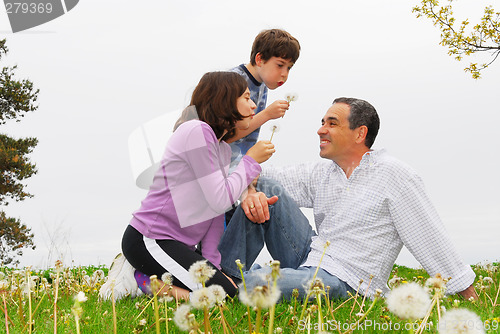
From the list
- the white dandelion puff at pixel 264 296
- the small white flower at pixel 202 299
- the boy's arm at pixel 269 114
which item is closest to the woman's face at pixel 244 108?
the boy's arm at pixel 269 114

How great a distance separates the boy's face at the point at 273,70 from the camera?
567 cm

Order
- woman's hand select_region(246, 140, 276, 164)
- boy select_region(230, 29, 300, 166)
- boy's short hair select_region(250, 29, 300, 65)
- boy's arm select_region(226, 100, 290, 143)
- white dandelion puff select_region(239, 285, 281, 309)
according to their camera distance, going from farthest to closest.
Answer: boy's short hair select_region(250, 29, 300, 65) → boy select_region(230, 29, 300, 166) → boy's arm select_region(226, 100, 290, 143) → woman's hand select_region(246, 140, 276, 164) → white dandelion puff select_region(239, 285, 281, 309)

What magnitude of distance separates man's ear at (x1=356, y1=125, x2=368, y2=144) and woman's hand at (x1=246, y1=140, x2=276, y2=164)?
0.98m

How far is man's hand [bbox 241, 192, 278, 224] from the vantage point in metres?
4.34

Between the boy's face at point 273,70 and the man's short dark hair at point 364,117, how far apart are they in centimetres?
94

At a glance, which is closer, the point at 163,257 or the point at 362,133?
the point at 163,257

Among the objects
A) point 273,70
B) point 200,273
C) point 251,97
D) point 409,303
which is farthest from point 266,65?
point 409,303

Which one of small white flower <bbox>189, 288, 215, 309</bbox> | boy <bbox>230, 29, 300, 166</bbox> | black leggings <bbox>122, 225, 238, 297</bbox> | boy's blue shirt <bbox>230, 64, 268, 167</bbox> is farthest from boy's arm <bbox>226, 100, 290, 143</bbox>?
small white flower <bbox>189, 288, 215, 309</bbox>

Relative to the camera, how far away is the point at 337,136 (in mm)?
4797

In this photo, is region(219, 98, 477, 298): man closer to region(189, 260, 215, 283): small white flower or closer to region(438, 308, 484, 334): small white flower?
region(189, 260, 215, 283): small white flower

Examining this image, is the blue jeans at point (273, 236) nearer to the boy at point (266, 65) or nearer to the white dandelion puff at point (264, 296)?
the boy at point (266, 65)

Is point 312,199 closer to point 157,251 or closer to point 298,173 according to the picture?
point 298,173

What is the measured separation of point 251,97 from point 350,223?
6.00 feet

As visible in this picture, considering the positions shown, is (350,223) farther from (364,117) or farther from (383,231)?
(364,117)
